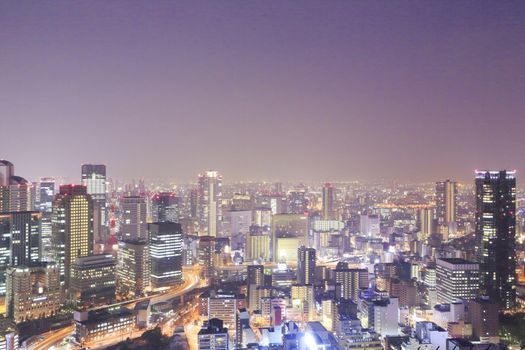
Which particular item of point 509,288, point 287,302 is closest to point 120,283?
point 287,302

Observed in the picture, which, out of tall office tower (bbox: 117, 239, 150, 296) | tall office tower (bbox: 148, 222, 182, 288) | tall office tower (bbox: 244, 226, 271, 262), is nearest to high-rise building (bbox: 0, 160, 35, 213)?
tall office tower (bbox: 117, 239, 150, 296)

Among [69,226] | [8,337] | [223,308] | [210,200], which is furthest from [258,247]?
[8,337]

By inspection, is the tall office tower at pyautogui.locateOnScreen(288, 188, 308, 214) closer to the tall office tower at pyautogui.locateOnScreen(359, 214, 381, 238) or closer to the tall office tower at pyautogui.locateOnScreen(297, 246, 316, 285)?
the tall office tower at pyautogui.locateOnScreen(359, 214, 381, 238)

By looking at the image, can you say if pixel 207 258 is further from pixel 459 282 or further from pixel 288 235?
pixel 459 282

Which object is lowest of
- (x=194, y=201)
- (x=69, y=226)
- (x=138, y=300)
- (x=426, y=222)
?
(x=138, y=300)

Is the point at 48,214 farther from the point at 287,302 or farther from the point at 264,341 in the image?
the point at 264,341

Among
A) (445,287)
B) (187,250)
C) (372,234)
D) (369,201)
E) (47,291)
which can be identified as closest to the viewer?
(47,291)

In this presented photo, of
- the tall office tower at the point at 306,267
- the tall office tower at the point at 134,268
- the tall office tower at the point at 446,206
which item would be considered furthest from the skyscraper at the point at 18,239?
the tall office tower at the point at 446,206
